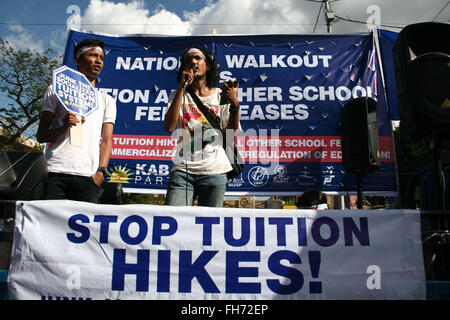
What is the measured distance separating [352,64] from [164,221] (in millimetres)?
3957

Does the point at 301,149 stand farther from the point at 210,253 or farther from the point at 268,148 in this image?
the point at 210,253

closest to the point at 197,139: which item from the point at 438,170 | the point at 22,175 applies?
the point at 22,175

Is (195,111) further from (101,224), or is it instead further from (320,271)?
(320,271)

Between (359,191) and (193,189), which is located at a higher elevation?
(359,191)

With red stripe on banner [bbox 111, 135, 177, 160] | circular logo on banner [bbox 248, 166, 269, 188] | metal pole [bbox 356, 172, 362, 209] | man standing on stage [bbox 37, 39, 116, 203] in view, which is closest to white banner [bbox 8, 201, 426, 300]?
man standing on stage [bbox 37, 39, 116, 203]

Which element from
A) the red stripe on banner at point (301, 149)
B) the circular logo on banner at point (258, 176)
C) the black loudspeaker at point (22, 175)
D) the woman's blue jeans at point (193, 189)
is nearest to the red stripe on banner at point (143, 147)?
the red stripe on banner at point (301, 149)

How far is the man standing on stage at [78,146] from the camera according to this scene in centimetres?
204

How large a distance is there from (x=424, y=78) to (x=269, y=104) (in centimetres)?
224

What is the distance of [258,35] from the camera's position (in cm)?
484

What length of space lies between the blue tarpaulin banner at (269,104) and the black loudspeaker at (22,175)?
8.48 ft

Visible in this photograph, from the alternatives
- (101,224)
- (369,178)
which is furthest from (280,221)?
(369,178)

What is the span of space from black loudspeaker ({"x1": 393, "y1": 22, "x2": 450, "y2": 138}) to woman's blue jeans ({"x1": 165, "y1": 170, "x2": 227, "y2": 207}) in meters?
1.59

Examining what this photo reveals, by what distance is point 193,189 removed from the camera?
2.14m

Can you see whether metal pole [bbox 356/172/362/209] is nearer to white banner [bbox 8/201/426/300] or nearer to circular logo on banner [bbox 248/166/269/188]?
circular logo on banner [bbox 248/166/269/188]
